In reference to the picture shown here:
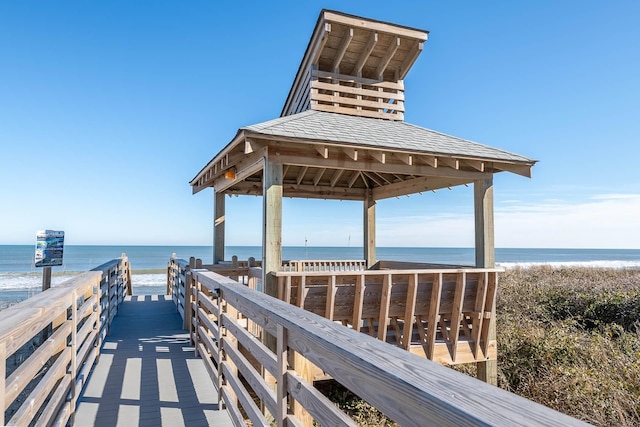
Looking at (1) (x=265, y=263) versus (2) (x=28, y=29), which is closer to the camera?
(1) (x=265, y=263)

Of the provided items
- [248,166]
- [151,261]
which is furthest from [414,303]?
[151,261]

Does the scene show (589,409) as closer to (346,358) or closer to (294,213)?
(346,358)

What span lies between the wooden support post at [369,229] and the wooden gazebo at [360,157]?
25mm

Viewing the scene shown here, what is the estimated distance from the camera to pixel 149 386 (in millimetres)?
3771

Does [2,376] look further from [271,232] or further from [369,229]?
[369,229]

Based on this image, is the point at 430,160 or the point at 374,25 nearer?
the point at 430,160

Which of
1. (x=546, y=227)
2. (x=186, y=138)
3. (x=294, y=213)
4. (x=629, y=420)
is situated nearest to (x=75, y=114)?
(x=186, y=138)

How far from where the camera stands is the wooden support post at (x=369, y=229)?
919 cm

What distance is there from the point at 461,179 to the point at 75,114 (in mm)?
14772

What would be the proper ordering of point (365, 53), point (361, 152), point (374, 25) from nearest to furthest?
point (361, 152)
point (374, 25)
point (365, 53)

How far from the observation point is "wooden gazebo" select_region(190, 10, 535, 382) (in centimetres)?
502

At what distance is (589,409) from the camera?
214 inches

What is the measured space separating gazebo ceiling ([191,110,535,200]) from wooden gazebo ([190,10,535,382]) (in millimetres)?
16

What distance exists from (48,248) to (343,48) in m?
6.13
